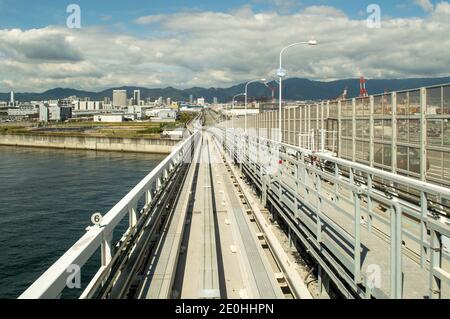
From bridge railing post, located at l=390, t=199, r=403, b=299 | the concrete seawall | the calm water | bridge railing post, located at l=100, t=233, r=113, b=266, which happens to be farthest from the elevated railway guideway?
the concrete seawall

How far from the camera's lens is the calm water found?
15750 millimetres

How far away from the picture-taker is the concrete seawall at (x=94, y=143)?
70.8 meters

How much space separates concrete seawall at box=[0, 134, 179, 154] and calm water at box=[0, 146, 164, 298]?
24515 millimetres

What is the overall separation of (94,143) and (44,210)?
55.2 m

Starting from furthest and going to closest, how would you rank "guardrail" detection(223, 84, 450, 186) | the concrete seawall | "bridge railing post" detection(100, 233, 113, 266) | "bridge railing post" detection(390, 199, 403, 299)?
1. the concrete seawall
2. "guardrail" detection(223, 84, 450, 186)
3. "bridge railing post" detection(100, 233, 113, 266)
4. "bridge railing post" detection(390, 199, 403, 299)

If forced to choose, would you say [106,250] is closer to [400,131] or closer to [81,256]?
[81,256]

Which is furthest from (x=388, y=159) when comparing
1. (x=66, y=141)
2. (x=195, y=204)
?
(x=66, y=141)

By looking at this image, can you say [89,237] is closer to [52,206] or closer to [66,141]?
[52,206]

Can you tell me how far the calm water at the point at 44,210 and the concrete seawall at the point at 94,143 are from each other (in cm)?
2451

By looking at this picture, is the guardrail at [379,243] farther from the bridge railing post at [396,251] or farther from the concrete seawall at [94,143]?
the concrete seawall at [94,143]

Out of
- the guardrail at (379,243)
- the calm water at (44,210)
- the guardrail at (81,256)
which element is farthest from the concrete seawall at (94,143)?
the guardrail at (81,256)

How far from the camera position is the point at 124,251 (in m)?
4.88

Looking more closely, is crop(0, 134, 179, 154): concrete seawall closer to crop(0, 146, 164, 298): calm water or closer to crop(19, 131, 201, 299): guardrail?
crop(0, 146, 164, 298): calm water
